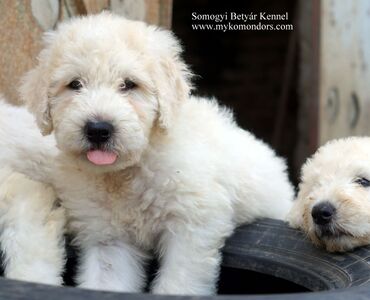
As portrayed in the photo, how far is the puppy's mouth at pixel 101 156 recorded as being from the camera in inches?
142

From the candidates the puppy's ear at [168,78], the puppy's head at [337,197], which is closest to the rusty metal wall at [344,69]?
the puppy's head at [337,197]

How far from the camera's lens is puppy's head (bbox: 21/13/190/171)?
11.8ft

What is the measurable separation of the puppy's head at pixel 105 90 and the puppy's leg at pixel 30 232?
30 cm

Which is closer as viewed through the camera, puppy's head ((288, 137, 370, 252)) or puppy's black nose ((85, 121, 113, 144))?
puppy's black nose ((85, 121, 113, 144))

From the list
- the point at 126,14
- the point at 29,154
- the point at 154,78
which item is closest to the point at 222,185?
the point at 154,78

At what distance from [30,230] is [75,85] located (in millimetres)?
676

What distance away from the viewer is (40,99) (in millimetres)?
3818

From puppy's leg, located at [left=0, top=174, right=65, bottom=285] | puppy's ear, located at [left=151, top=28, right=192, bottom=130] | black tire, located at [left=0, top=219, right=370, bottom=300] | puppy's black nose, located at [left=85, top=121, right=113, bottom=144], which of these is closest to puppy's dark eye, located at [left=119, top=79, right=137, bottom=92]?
puppy's ear, located at [left=151, top=28, right=192, bottom=130]

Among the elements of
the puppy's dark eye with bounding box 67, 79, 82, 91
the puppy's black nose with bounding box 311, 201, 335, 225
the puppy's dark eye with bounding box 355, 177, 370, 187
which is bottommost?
the puppy's black nose with bounding box 311, 201, 335, 225

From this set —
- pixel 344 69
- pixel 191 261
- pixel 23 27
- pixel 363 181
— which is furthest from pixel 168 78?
pixel 344 69

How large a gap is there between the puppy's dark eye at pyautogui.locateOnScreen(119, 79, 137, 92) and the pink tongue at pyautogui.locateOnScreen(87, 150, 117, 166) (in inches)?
12.0

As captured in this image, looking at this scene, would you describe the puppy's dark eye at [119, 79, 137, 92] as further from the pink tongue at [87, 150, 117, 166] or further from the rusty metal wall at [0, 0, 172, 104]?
the rusty metal wall at [0, 0, 172, 104]

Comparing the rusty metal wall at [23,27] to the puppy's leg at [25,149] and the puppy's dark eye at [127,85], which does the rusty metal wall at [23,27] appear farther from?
the puppy's dark eye at [127,85]

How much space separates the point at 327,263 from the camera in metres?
3.71
